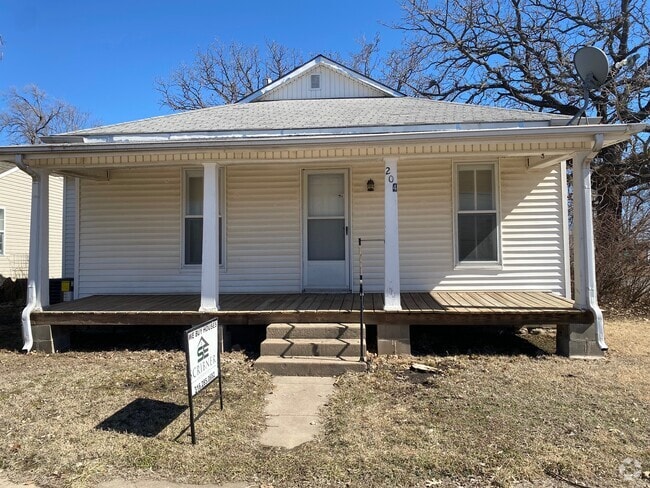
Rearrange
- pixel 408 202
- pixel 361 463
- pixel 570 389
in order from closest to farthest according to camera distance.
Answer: pixel 361 463, pixel 570 389, pixel 408 202

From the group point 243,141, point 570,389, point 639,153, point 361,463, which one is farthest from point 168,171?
point 639,153

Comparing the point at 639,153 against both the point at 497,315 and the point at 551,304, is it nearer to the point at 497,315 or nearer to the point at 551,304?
the point at 551,304

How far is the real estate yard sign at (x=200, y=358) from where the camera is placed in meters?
3.60

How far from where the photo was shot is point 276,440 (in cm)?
371

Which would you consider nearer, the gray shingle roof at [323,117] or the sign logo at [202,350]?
the sign logo at [202,350]

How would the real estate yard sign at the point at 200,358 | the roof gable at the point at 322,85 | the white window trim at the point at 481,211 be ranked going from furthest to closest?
the roof gable at the point at 322,85 → the white window trim at the point at 481,211 → the real estate yard sign at the point at 200,358

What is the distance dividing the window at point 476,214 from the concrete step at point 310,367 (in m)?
3.31

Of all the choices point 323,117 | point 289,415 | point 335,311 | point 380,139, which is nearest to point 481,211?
point 380,139

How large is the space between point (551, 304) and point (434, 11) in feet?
50.5

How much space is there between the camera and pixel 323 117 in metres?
8.16

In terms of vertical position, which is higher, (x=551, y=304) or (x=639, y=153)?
(x=639, y=153)

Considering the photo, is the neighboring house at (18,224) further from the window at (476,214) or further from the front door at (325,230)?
the window at (476,214)

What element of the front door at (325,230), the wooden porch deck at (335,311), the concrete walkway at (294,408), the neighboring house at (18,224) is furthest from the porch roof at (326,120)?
the neighboring house at (18,224)

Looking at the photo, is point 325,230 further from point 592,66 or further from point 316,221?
point 592,66
